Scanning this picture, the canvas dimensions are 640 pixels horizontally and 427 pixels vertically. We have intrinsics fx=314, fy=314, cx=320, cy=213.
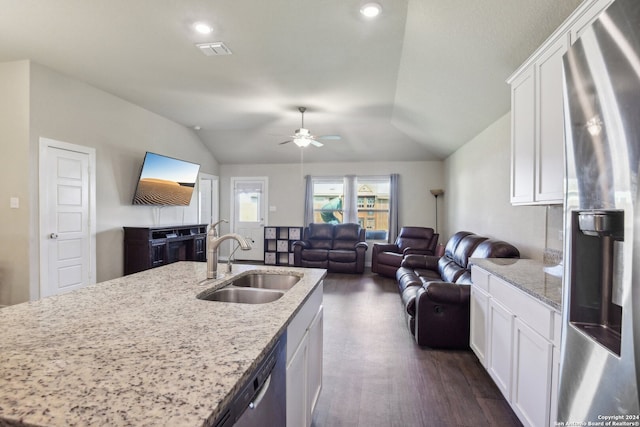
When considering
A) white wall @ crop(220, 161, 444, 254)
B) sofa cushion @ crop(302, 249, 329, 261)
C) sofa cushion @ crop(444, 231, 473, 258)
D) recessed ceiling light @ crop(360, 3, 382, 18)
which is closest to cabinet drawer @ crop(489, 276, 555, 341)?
sofa cushion @ crop(444, 231, 473, 258)

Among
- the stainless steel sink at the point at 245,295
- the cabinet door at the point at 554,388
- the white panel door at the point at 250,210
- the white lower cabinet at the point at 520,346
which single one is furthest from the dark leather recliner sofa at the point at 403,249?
the stainless steel sink at the point at 245,295

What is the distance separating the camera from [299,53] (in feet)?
10.3

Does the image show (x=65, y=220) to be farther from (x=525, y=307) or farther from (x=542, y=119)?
(x=542, y=119)

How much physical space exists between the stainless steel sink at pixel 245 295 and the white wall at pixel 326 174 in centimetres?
587

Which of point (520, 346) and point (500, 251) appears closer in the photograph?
point (520, 346)

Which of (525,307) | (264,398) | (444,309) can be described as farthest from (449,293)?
(264,398)

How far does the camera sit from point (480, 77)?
2975 mm

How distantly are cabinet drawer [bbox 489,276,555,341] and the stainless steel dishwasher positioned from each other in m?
1.27

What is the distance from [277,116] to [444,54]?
3.12 m

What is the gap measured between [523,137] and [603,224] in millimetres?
1622

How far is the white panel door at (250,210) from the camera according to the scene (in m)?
7.71

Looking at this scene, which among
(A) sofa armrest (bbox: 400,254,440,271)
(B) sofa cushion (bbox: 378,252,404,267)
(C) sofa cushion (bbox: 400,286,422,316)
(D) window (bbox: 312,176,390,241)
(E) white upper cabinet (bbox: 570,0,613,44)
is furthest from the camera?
(D) window (bbox: 312,176,390,241)

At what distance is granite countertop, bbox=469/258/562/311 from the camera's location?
61.1 inches

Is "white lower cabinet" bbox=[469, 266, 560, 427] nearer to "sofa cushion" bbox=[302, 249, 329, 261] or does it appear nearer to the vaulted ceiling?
the vaulted ceiling
